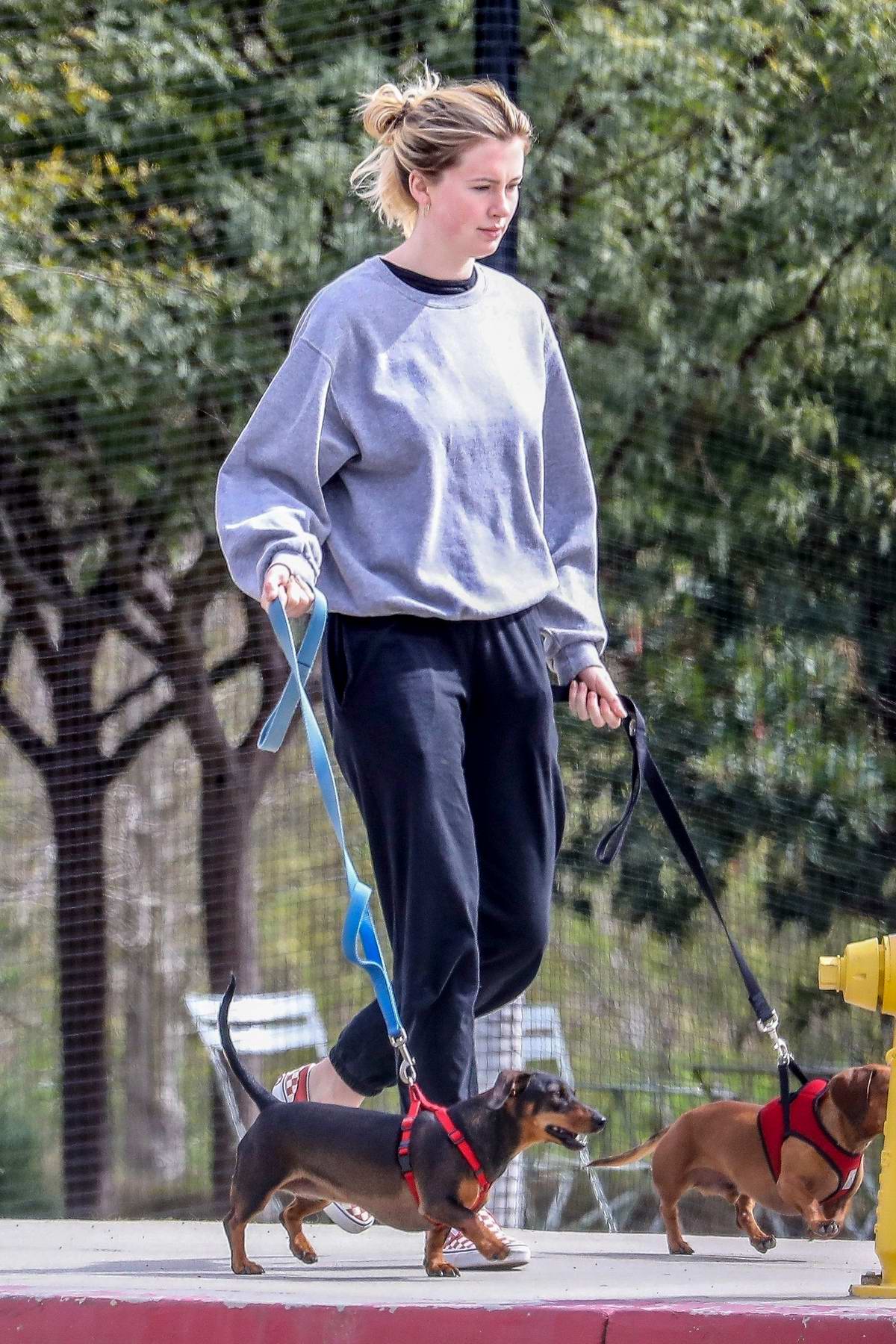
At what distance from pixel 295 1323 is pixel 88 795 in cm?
584

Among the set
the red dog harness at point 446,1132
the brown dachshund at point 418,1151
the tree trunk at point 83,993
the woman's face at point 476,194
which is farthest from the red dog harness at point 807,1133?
the tree trunk at point 83,993

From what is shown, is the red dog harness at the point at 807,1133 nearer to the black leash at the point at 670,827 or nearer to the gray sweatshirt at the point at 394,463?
the black leash at the point at 670,827

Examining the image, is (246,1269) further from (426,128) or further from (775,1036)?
(426,128)

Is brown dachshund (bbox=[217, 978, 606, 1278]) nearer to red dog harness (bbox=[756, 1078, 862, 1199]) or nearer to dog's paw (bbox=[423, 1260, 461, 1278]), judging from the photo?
dog's paw (bbox=[423, 1260, 461, 1278])

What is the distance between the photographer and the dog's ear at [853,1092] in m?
2.64

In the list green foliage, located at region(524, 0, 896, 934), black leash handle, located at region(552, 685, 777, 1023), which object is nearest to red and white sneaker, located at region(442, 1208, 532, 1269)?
black leash handle, located at region(552, 685, 777, 1023)

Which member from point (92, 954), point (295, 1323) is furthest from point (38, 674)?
point (295, 1323)

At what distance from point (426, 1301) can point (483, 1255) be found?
348mm

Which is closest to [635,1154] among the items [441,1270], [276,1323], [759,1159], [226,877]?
[759,1159]

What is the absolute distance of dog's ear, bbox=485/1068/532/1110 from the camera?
2209mm

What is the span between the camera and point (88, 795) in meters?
7.61

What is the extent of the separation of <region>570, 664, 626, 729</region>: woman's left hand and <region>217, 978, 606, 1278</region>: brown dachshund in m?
0.60

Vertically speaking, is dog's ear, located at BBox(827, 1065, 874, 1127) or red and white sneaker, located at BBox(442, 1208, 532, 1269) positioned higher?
dog's ear, located at BBox(827, 1065, 874, 1127)

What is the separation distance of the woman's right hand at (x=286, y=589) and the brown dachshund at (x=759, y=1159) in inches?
42.0
